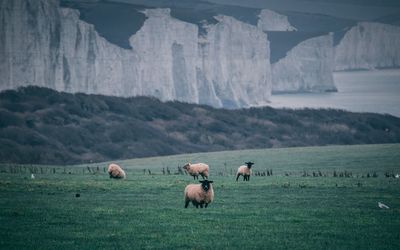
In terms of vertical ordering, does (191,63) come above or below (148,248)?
above

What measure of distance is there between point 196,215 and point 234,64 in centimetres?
10054

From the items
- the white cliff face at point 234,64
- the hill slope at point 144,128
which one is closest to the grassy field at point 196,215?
the hill slope at point 144,128

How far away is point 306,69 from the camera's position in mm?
151875

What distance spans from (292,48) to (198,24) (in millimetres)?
33657

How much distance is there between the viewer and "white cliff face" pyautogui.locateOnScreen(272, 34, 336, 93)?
14950 centimetres

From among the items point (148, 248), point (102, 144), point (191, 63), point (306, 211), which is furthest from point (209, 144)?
point (148, 248)

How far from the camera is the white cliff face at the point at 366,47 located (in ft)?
604

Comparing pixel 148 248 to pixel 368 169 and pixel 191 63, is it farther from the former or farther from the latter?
pixel 191 63

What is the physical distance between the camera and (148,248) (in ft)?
61.6

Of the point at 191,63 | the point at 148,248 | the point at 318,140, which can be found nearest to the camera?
the point at 148,248

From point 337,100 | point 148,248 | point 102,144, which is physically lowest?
point 148,248

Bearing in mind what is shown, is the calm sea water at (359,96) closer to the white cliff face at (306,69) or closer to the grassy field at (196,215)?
the white cliff face at (306,69)

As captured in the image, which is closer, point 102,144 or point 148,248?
point 148,248

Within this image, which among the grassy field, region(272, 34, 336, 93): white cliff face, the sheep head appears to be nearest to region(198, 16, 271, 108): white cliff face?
region(272, 34, 336, 93): white cliff face
